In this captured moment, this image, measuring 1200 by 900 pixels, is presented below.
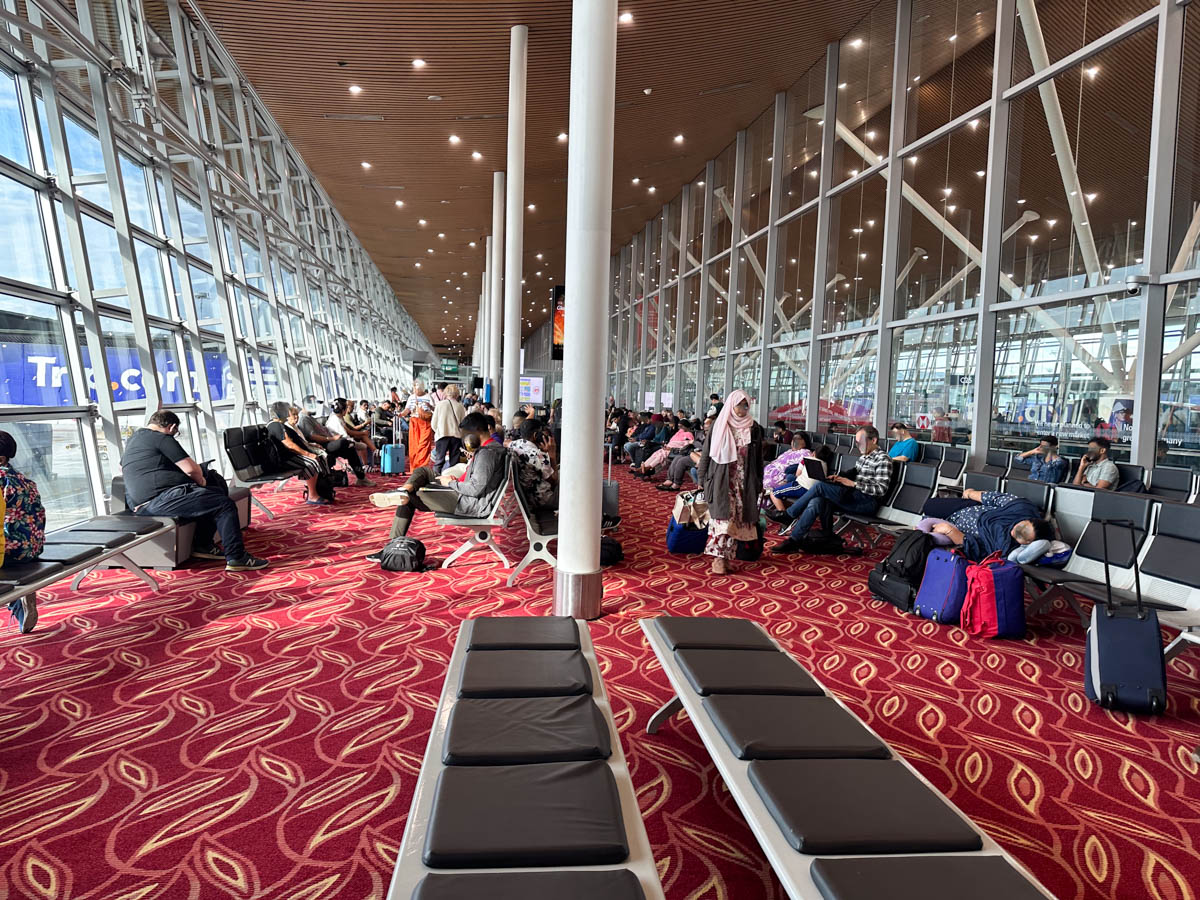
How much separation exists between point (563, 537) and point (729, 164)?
44.2 feet

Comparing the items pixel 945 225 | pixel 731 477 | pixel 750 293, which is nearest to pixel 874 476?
pixel 731 477

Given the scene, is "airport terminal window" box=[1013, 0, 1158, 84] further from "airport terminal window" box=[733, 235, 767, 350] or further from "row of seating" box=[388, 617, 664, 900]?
"row of seating" box=[388, 617, 664, 900]

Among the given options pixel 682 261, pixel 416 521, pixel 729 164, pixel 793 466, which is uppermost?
pixel 729 164

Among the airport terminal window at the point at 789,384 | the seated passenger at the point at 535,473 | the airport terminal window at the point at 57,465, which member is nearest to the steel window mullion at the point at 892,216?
the airport terminal window at the point at 789,384

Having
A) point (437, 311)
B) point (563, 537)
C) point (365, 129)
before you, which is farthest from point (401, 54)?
point (437, 311)

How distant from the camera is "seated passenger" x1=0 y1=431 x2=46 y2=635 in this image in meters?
3.53

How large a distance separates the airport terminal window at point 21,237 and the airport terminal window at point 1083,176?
370 inches

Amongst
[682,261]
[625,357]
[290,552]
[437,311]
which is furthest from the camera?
[437,311]

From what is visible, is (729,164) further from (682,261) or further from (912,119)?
(912,119)

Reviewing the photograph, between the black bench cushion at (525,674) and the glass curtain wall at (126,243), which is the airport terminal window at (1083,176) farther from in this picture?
the glass curtain wall at (126,243)

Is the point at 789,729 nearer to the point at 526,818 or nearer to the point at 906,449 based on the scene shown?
the point at 526,818

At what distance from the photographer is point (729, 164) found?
1549cm

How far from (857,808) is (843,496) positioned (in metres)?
5.23

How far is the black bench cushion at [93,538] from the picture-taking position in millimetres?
4110
